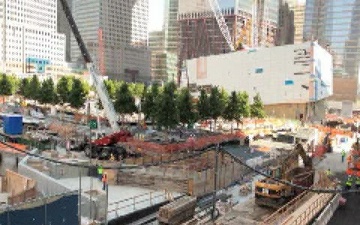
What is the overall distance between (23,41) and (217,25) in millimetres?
88627

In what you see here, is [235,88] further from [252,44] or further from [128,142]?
[128,142]

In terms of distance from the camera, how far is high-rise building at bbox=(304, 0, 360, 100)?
17025 centimetres

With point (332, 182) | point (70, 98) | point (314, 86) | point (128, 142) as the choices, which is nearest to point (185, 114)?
point (128, 142)

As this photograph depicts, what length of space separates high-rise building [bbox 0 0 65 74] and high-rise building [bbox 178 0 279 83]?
6597cm

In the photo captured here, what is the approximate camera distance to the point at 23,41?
596ft

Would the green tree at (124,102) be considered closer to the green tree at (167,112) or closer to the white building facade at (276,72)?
the green tree at (167,112)

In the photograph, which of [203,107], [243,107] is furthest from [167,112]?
[243,107]

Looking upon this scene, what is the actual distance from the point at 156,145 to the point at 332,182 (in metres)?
14.9

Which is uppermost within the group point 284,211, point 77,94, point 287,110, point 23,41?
point 23,41

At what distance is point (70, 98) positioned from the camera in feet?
222

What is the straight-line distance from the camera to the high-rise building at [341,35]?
17025cm

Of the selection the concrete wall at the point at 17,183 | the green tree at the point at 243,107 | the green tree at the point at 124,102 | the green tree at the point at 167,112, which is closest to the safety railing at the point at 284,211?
the concrete wall at the point at 17,183

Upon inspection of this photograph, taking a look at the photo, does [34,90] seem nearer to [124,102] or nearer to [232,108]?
[124,102]

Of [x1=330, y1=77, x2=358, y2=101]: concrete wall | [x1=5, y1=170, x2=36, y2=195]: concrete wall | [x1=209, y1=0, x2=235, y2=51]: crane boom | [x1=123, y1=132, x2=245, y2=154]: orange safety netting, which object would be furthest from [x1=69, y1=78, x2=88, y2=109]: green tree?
[x1=330, y1=77, x2=358, y2=101]: concrete wall
